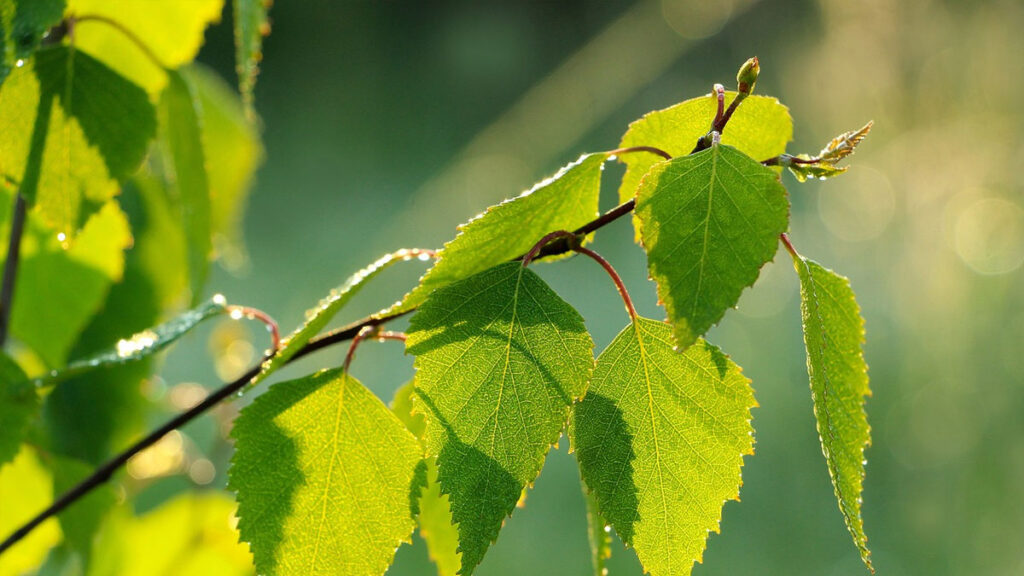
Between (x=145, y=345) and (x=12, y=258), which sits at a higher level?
(x=12, y=258)

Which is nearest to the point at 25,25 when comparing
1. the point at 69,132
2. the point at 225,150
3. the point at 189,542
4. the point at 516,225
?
the point at 69,132

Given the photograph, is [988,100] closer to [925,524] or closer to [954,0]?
[954,0]

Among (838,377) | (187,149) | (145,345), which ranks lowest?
(838,377)

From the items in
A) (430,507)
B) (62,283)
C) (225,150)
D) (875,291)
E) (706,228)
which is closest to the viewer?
(706,228)

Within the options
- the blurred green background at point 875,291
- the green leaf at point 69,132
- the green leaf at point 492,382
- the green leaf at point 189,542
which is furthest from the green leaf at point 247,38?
the blurred green background at point 875,291

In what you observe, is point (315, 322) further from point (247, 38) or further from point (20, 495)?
point (20, 495)

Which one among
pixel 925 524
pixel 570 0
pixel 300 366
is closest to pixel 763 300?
pixel 925 524

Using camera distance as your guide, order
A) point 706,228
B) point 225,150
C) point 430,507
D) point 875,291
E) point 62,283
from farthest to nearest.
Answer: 1. point 875,291
2. point 225,150
3. point 62,283
4. point 430,507
5. point 706,228
